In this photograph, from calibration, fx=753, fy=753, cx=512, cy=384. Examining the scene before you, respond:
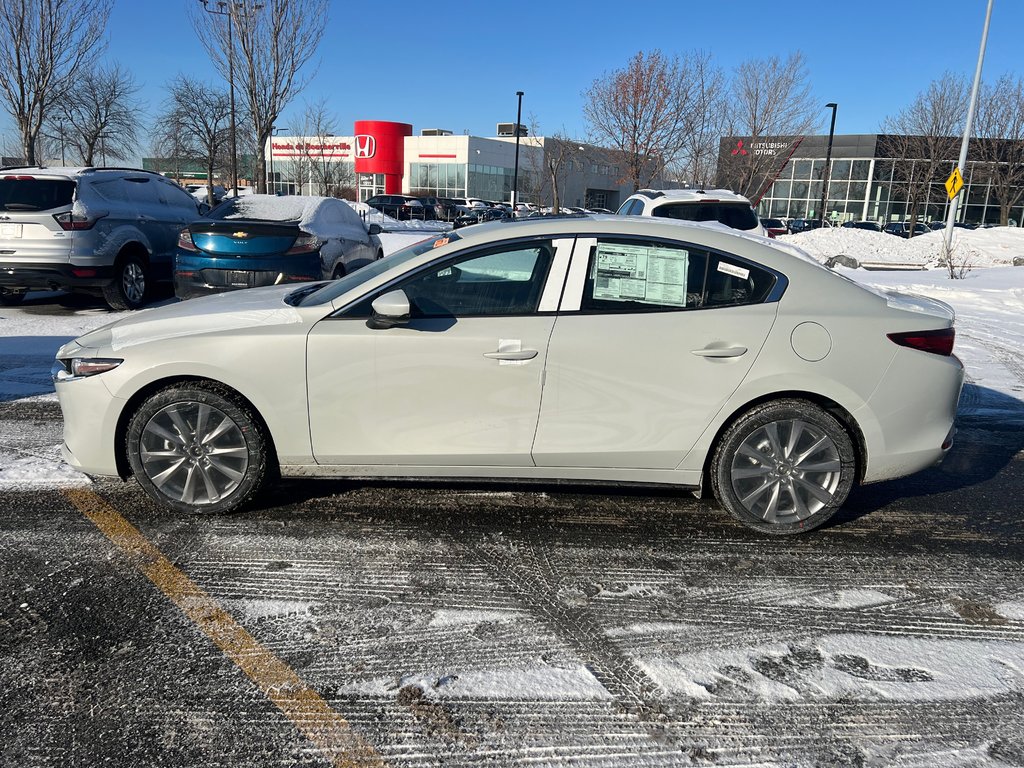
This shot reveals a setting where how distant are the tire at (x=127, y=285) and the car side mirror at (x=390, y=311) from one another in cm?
721

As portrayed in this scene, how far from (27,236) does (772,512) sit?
29.6ft

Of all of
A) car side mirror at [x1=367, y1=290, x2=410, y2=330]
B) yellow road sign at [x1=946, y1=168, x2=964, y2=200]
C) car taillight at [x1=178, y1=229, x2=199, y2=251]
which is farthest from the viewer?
yellow road sign at [x1=946, y1=168, x2=964, y2=200]

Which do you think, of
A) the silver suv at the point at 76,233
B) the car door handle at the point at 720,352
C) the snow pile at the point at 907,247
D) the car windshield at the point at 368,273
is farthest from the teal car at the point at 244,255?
the snow pile at the point at 907,247

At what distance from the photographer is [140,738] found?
238 centimetres

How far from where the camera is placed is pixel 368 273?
430 cm

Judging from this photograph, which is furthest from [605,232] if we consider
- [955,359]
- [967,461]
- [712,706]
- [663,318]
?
[967,461]

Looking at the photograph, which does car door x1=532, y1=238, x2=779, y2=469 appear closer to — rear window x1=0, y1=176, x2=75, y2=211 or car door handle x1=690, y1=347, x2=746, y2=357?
car door handle x1=690, y1=347, x2=746, y2=357

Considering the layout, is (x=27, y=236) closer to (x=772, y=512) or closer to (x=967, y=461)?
(x=772, y=512)

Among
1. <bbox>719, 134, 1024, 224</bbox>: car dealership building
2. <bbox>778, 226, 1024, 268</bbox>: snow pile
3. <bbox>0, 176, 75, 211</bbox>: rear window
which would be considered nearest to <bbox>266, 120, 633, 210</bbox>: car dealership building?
<bbox>719, 134, 1024, 224</bbox>: car dealership building

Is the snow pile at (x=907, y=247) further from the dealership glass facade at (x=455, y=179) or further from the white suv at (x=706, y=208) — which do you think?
the dealership glass facade at (x=455, y=179)

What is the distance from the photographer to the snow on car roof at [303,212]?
9.32m

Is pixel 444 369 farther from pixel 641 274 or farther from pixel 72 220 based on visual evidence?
pixel 72 220

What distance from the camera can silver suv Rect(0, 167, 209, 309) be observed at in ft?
29.4

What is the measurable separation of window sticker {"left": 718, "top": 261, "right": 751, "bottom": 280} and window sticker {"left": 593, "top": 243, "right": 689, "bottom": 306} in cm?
18
